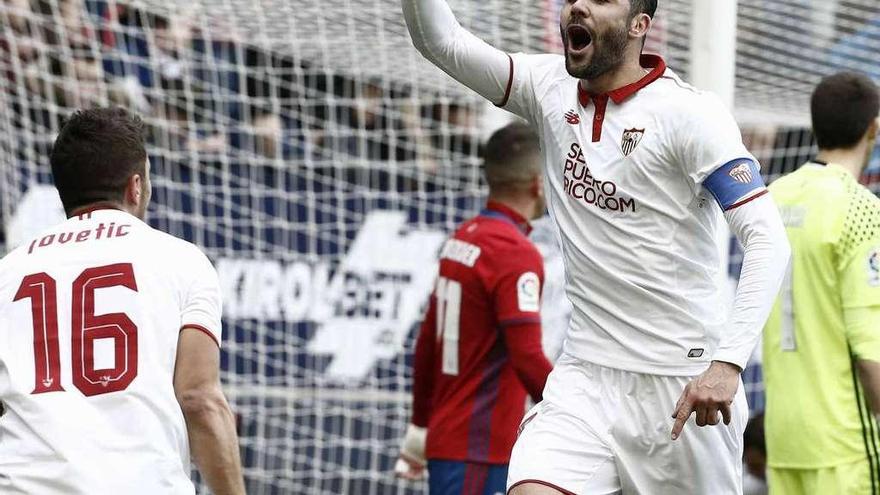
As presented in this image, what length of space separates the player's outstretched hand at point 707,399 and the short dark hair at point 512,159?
2153 mm

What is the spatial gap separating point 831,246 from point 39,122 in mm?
5158

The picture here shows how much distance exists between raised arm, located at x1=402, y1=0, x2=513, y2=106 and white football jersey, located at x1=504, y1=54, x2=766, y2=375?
0.22 meters

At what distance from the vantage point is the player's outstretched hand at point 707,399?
3.44m

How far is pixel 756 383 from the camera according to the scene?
8906 millimetres

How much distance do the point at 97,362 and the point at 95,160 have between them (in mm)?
563

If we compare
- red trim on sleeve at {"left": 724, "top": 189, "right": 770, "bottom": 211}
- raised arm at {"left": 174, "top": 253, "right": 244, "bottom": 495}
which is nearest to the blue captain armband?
red trim on sleeve at {"left": 724, "top": 189, "right": 770, "bottom": 211}

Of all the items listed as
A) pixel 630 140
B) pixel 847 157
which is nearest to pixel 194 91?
pixel 847 157

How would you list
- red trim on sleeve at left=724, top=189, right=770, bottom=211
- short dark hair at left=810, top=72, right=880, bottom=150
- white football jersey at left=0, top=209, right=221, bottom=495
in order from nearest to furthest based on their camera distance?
white football jersey at left=0, top=209, right=221, bottom=495, red trim on sleeve at left=724, top=189, right=770, bottom=211, short dark hair at left=810, top=72, right=880, bottom=150

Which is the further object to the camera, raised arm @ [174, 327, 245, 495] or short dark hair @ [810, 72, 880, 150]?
short dark hair @ [810, 72, 880, 150]

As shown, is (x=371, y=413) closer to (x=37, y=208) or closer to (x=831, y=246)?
(x=37, y=208)

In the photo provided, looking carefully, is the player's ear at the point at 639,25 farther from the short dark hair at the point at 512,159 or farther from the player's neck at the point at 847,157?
the short dark hair at the point at 512,159

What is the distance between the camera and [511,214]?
217 inches

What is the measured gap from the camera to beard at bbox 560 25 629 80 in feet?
12.9

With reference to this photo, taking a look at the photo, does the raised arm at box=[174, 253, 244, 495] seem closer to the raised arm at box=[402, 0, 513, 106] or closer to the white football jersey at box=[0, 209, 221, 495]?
the white football jersey at box=[0, 209, 221, 495]
